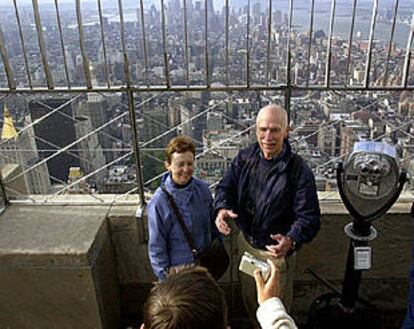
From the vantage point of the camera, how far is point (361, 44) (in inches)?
106

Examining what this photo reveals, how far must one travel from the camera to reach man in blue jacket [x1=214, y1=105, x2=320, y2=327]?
2.41 meters

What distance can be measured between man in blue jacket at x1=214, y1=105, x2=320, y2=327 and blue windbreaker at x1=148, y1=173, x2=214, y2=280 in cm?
11

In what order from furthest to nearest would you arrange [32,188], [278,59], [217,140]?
[32,188]
[217,140]
[278,59]

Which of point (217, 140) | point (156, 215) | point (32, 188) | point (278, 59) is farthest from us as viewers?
point (32, 188)

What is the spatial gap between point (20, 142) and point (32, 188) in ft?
1.36

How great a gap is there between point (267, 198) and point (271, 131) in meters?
0.36

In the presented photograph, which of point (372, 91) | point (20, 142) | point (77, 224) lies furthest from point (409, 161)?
point (20, 142)

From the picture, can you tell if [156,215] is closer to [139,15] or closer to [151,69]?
[151,69]

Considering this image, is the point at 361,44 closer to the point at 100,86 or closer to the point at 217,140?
the point at 217,140

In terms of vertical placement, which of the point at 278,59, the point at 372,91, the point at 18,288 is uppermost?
the point at 278,59

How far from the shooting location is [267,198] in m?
2.48

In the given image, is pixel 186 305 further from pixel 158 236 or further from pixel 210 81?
pixel 210 81

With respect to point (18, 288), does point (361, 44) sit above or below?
above

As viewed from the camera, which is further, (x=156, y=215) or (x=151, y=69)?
(x=151, y=69)
